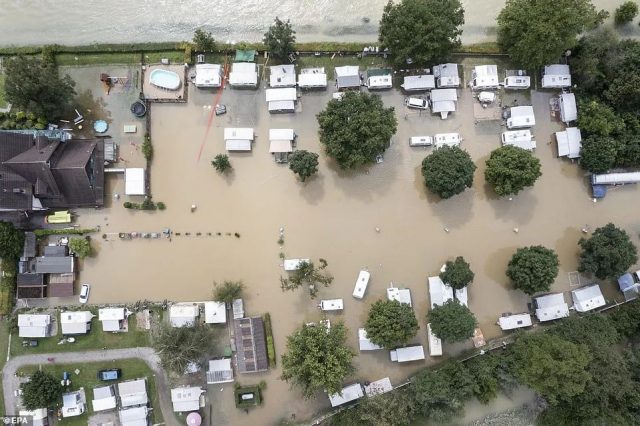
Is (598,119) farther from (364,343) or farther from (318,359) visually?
(318,359)

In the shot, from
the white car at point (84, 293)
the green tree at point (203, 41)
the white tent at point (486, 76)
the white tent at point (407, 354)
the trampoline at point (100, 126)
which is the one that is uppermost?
the green tree at point (203, 41)

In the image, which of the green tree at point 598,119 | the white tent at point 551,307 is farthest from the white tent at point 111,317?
the green tree at point 598,119

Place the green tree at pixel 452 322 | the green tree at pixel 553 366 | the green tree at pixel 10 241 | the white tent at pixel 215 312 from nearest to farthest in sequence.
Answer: the green tree at pixel 553 366
the green tree at pixel 452 322
the green tree at pixel 10 241
the white tent at pixel 215 312

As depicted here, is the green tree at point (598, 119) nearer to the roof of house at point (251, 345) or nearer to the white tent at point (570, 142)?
the white tent at point (570, 142)

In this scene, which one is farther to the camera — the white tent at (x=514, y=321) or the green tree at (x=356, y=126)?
the white tent at (x=514, y=321)

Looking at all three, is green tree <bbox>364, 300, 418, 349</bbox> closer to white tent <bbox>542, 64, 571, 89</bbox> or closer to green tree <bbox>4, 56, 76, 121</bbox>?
white tent <bbox>542, 64, 571, 89</bbox>

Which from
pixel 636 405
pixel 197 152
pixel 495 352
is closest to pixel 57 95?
pixel 197 152

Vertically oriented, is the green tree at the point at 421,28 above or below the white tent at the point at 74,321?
above

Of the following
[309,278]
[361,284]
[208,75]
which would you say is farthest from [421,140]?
[208,75]
